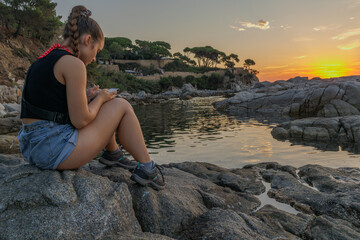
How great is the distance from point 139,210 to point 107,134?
2.79 ft

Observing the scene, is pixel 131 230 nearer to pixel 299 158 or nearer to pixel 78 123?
pixel 78 123

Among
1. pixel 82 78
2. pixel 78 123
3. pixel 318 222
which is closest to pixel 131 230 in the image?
pixel 78 123

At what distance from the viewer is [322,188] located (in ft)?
16.9

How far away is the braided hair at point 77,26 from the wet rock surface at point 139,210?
4.16 feet

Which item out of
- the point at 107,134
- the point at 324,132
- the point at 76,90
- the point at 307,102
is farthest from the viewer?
the point at 307,102

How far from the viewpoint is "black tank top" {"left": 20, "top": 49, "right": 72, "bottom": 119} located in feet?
8.11

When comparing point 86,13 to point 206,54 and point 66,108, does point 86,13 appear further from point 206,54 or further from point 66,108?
point 206,54

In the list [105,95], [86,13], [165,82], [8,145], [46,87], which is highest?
[86,13]

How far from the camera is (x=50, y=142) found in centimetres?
258

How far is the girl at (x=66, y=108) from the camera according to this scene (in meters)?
2.47

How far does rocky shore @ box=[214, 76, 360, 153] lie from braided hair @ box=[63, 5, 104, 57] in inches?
354

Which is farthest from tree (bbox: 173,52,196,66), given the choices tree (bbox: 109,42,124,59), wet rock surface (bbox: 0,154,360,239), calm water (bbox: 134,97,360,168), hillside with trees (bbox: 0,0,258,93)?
wet rock surface (bbox: 0,154,360,239)

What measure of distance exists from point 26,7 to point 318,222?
138ft

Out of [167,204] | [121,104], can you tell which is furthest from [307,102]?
[121,104]
